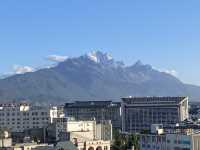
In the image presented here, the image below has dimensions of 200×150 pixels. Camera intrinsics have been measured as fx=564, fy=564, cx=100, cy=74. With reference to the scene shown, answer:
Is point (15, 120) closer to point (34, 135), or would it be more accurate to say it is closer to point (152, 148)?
point (34, 135)

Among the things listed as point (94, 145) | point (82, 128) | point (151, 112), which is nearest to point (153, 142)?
point (94, 145)

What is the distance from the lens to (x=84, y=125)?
74500 millimetres

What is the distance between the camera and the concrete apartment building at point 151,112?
94.4 m

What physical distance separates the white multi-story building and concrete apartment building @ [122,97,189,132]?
14.0 metres

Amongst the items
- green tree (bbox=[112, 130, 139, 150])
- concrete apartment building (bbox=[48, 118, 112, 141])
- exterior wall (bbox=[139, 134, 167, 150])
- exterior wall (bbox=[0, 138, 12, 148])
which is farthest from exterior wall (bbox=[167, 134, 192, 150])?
concrete apartment building (bbox=[48, 118, 112, 141])

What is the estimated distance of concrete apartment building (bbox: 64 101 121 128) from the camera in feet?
353

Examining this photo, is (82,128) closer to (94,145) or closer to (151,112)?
(94,145)

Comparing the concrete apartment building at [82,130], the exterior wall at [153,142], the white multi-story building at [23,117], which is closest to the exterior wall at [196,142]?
the exterior wall at [153,142]

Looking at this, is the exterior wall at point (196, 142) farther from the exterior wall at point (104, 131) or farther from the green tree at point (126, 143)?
the exterior wall at point (104, 131)

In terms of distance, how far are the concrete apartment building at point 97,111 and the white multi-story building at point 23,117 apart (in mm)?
17802

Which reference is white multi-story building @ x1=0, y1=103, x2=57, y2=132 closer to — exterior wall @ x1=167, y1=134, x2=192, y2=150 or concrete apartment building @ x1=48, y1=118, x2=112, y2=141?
concrete apartment building @ x1=48, y1=118, x2=112, y2=141

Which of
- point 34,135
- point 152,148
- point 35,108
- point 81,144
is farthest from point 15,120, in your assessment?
point 152,148

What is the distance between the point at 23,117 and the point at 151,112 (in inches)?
862

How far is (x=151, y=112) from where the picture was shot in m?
96.1
